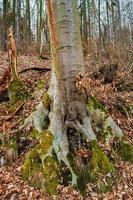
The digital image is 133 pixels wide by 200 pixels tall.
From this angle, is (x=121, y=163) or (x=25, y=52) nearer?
(x=121, y=163)

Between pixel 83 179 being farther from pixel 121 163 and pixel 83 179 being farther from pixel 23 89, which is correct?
pixel 23 89

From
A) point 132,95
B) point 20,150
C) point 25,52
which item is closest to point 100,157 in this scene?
point 20,150

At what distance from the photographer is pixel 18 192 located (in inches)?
225

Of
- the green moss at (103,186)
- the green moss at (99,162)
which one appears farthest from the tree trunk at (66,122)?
the green moss at (103,186)

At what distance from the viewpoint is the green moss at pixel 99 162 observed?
607cm

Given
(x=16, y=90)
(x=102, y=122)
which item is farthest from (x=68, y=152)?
(x=16, y=90)

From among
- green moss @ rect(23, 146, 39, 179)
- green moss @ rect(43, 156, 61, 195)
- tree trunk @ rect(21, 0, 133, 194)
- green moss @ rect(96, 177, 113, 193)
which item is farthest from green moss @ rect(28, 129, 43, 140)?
green moss @ rect(96, 177, 113, 193)

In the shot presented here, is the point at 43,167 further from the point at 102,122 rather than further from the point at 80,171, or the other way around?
the point at 102,122

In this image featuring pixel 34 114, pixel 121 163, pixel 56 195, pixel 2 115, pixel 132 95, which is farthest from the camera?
pixel 132 95

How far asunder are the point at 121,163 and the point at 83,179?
0.96 metres

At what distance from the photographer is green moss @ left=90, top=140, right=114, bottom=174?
6.07 metres

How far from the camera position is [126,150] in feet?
22.4

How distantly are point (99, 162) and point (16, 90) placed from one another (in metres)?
3.65

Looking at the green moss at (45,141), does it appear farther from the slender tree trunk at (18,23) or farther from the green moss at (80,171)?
the slender tree trunk at (18,23)
